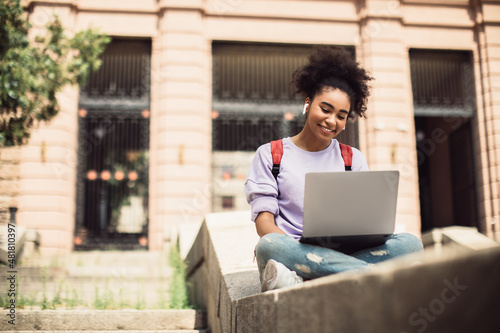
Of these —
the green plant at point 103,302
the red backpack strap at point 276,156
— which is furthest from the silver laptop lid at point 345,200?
the green plant at point 103,302

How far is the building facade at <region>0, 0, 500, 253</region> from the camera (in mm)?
9836

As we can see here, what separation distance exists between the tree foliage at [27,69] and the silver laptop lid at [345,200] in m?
4.75

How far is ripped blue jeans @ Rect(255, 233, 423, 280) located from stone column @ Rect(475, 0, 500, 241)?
9252 mm

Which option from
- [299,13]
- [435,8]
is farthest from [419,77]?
[299,13]

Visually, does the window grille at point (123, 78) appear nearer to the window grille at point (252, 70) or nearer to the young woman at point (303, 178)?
the window grille at point (252, 70)

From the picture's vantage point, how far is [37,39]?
7.09m

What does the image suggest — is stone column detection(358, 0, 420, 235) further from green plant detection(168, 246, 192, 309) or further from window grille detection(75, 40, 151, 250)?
green plant detection(168, 246, 192, 309)

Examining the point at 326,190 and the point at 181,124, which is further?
the point at 181,124

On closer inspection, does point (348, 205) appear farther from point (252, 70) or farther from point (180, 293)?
point (252, 70)

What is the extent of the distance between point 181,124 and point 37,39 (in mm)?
3472

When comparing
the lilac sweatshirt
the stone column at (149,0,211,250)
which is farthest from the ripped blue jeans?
the stone column at (149,0,211,250)

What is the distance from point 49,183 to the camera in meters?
9.62

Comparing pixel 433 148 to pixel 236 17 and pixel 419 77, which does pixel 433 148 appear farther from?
pixel 236 17

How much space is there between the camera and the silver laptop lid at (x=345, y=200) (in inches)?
87.4
